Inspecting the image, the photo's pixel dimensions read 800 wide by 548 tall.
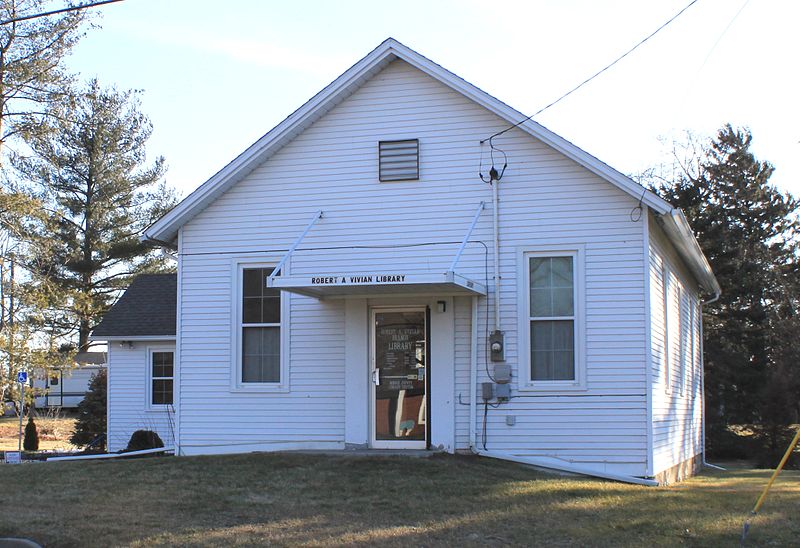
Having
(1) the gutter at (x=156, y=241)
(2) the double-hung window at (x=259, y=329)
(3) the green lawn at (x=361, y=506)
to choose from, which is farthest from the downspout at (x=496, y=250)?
(1) the gutter at (x=156, y=241)

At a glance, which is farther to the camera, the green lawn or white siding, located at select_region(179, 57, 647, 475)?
white siding, located at select_region(179, 57, 647, 475)

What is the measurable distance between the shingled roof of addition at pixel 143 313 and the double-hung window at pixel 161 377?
26.6 inches

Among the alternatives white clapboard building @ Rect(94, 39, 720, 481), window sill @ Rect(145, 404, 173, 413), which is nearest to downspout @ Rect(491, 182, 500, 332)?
white clapboard building @ Rect(94, 39, 720, 481)

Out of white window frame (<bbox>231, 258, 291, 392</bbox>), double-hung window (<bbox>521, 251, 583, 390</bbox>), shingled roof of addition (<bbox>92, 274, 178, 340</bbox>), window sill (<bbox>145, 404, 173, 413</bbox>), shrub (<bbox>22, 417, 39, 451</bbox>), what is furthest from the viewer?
shrub (<bbox>22, 417, 39, 451</bbox>)

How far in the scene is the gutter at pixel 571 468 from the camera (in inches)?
500

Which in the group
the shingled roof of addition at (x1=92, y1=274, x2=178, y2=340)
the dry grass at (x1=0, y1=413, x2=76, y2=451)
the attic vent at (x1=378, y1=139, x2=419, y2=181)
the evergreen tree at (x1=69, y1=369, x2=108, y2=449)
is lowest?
the dry grass at (x1=0, y1=413, x2=76, y2=451)

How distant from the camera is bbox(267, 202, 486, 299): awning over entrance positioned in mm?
12414

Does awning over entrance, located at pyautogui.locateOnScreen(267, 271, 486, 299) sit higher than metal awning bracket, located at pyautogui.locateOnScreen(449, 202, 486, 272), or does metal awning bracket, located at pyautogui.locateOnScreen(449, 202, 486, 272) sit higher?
metal awning bracket, located at pyautogui.locateOnScreen(449, 202, 486, 272)

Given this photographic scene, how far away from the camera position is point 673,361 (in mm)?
16484

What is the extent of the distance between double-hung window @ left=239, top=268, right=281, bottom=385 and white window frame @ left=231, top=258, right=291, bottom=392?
0.12 ft

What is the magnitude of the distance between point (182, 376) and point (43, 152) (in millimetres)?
30406

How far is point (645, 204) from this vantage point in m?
13.1

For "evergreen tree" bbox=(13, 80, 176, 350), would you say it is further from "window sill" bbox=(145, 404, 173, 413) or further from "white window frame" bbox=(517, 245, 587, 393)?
"white window frame" bbox=(517, 245, 587, 393)

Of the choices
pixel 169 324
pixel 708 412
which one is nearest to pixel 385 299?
pixel 169 324
